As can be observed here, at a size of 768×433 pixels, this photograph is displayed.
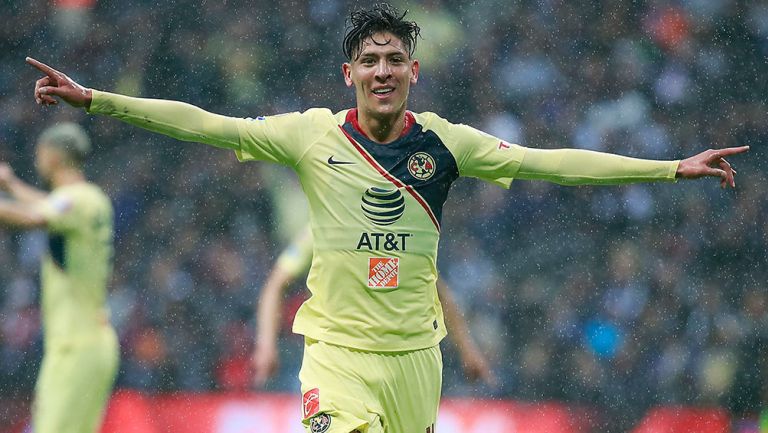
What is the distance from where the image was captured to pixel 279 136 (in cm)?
436

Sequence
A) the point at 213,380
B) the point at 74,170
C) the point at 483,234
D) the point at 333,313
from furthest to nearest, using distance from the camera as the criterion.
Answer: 1. the point at 483,234
2. the point at 213,380
3. the point at 74,170
4. the point at 333,313

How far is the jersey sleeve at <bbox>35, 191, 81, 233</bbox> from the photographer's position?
6.91 m

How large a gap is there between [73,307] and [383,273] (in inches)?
128

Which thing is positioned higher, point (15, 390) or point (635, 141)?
point (635, 141)

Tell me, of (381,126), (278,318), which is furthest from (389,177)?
(278,318)

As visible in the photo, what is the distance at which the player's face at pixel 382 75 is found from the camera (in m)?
4.33

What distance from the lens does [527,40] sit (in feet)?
32.6

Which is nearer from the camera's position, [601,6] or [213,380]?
[213,380]

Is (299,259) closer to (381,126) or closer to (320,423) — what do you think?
(381,126)

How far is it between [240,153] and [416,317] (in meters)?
0.83

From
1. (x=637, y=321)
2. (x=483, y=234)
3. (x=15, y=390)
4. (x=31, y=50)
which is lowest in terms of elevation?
(x=15, y=390)

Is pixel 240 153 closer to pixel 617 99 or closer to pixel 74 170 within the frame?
pixel 74 170

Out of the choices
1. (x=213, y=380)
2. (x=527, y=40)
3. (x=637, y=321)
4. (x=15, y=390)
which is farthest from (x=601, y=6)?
(x=15, y=390)

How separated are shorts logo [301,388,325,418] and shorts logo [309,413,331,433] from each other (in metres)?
0.02
